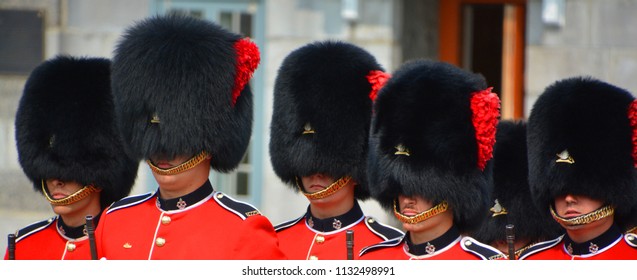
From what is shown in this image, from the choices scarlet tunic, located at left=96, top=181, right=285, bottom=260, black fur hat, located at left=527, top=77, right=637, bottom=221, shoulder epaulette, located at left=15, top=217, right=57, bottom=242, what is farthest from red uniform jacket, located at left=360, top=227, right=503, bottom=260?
shoulder epaulette, located at left=15, top=217, right=57, bottom=242

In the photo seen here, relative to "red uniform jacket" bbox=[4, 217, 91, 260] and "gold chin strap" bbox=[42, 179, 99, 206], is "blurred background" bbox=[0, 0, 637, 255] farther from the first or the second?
"gold chin strap" bbox=[42, 179, 99, 206]

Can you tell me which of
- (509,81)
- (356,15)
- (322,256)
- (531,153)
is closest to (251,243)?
(322,256)

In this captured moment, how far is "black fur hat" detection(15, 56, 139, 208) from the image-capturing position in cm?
594

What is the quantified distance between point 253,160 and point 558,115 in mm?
4129

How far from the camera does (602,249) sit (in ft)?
17.6

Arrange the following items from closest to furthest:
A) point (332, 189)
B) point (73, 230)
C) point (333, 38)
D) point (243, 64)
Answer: point (243, 64) → point (332, 189) → point (73, 230) → point (333, 38)

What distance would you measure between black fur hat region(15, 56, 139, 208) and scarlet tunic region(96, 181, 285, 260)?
26.2 inches

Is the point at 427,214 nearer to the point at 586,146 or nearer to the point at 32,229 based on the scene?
the point at 586,146

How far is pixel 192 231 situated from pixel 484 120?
3.54 feet


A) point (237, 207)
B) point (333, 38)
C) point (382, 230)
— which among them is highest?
point (333, 38)

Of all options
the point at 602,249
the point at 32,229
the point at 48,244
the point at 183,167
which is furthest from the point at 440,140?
the point at 32,229

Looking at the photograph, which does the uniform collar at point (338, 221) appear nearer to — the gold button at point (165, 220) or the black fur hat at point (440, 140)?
the black fur hat at point (440, 140)

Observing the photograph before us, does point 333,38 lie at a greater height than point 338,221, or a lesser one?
greater

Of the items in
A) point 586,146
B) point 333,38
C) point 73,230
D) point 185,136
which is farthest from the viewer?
point 333,38
